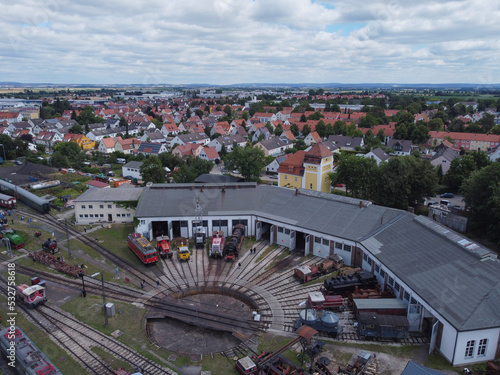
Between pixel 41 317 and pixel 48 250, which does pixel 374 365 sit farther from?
pixel 48 250

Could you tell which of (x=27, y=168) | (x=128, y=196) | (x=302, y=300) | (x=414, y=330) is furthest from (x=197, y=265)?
(x=27, y=168)

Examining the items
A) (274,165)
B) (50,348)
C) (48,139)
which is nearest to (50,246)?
(50,348)

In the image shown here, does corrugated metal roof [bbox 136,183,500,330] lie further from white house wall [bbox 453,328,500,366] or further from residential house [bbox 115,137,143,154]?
residential house [bbox 115,137,143,154]

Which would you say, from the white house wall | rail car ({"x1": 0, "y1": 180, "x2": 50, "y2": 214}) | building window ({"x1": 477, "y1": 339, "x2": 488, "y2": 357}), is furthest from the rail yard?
rail car ({"x1": 0, "y1": 180, "x2": 50, "y2": 214})

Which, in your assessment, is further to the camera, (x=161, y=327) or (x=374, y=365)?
(x=161, y=327)

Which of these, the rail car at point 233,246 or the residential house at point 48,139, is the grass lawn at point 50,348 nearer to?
the rail car at point 233,246
